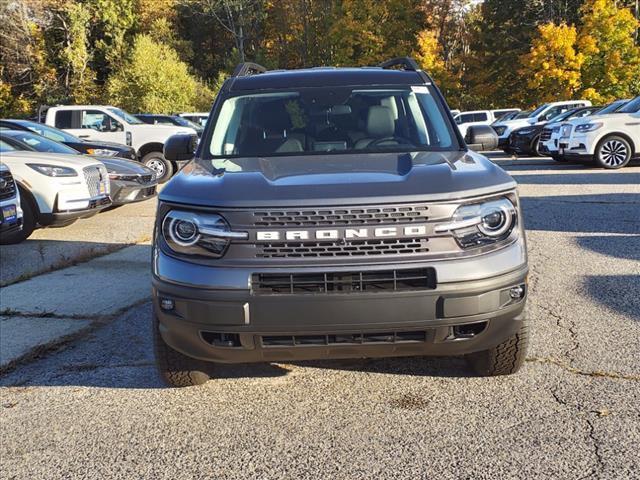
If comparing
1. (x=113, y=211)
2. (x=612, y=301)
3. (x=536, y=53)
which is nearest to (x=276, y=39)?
(x=536, y=53)

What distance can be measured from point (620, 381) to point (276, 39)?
5533cm

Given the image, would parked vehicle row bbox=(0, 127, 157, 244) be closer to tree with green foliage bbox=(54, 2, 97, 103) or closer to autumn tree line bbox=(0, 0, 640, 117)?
autumn tree line bbox=(0, 0, 640, 117)

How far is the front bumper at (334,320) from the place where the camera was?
309 cm

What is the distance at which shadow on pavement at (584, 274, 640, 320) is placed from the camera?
514 cm

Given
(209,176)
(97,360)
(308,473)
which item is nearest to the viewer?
(308,473)

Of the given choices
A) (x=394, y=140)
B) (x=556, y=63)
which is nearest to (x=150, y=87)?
(x=556, y=63)

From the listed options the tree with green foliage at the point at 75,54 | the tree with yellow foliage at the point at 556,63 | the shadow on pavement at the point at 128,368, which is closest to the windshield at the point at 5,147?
the shadow on pavement at the point at 128,368

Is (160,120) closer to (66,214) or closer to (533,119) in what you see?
(533,119)

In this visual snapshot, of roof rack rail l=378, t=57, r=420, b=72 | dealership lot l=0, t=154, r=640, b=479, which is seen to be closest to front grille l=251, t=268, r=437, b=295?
dealership lot l=0, t=154, r=640, b=479

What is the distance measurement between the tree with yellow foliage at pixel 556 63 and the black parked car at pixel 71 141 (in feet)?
84.9

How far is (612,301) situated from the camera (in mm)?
5344

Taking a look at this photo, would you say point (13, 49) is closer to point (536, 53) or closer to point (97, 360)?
point (536, 53)

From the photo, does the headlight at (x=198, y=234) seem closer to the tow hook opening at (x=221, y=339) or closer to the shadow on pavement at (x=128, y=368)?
the tow hook opening at (x=221, y=339)

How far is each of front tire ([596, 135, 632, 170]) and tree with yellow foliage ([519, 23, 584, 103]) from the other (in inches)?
759
